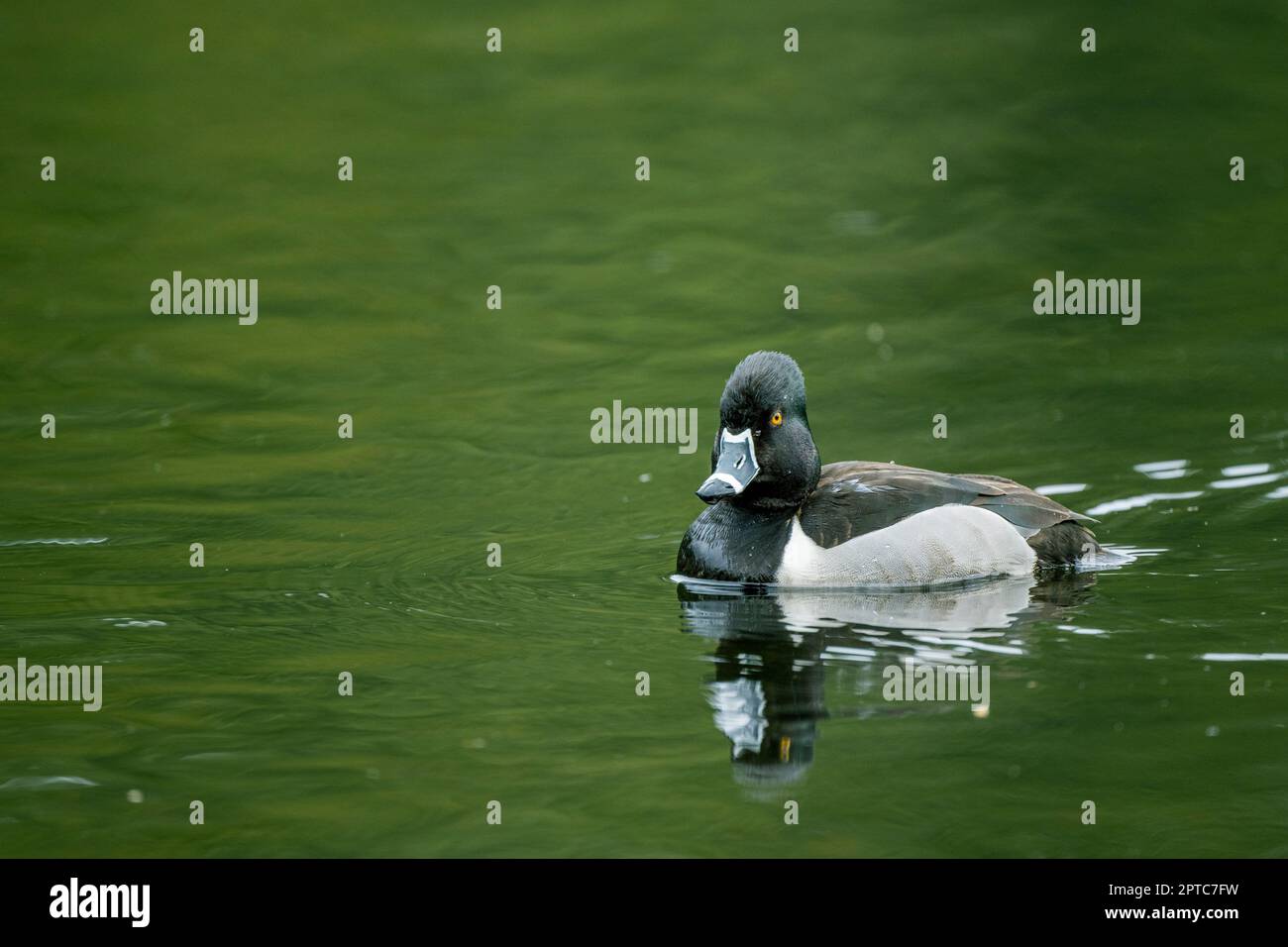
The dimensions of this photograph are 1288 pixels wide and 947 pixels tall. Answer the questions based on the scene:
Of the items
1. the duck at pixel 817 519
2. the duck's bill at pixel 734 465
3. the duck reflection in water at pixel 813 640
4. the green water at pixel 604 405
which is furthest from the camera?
the duck at pixel 817 519

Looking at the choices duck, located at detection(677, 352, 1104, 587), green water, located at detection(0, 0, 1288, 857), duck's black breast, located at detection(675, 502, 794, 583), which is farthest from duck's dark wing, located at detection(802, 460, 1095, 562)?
green water, located at detection(0, 0, 1288, 857)

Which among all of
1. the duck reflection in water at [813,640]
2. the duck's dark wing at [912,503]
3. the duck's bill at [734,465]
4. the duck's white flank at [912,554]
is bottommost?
the duck reflection in water at [813,640]

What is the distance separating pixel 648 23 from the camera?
2750cm

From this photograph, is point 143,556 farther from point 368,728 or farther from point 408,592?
point 368,728

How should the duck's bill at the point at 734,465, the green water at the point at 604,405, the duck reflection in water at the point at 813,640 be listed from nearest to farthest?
the green water at the point at 604,405
the duck reflection in water at the point at 813,640
the duck's bill at the point at 734,465

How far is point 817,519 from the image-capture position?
38.9ft

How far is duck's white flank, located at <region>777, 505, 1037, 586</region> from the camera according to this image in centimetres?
1173

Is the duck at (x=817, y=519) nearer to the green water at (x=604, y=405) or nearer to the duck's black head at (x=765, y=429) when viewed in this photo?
the duck's black head at (x=765, y=429)

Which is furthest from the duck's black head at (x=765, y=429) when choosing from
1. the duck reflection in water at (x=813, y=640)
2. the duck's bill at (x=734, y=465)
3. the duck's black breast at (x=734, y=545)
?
the duck reflection in water at (x=813, y=640)

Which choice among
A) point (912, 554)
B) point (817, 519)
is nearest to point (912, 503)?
point (912, 554)

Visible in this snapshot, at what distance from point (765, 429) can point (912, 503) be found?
1.03 meters

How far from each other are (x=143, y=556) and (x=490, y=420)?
4188 mm

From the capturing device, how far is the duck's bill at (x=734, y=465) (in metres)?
11.7

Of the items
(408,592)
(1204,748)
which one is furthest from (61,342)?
(1204,748)
